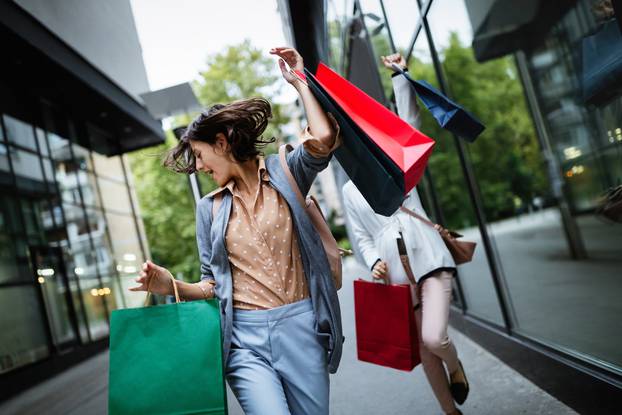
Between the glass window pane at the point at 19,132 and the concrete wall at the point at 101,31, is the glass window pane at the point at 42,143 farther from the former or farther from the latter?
the concrete wall at the point at 101,31

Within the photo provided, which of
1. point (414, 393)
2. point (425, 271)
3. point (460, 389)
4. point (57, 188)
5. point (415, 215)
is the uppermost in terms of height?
point (57, 188)

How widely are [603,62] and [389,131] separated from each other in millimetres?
1452

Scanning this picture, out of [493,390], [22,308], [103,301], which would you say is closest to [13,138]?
[22,308]

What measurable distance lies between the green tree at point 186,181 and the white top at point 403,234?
73.6ft

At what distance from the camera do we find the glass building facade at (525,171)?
3.60 metres

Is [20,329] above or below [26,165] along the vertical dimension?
below

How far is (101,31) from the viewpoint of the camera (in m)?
11.9

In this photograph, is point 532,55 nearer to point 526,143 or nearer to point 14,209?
point 526,143

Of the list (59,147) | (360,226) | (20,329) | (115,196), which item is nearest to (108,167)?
(115,196)

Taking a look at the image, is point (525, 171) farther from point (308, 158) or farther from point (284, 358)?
point (284, 358)

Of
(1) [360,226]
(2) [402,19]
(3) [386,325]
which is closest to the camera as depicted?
(3) [386,325]

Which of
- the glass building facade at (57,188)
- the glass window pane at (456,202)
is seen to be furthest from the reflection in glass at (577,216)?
the glass building facade at (57,188)

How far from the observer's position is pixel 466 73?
18.3 ft

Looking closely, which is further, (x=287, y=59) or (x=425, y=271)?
(x=425, y=271)
